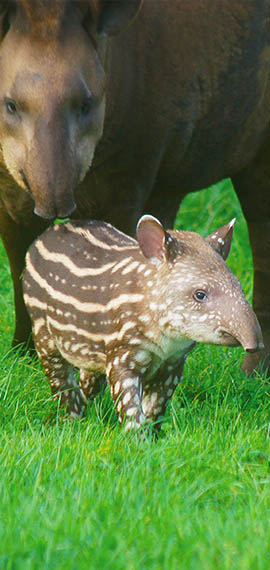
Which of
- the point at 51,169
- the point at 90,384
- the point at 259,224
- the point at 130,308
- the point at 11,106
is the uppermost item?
the point at 11,106

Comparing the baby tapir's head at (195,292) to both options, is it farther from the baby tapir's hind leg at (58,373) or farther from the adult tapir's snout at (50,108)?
the baby tapir's hind leg at (58,373)

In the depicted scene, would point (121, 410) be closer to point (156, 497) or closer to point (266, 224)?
point (156, 497)

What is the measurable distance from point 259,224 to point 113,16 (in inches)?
83.0

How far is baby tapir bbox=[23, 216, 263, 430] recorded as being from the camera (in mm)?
3707

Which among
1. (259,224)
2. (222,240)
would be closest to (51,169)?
(222,240)

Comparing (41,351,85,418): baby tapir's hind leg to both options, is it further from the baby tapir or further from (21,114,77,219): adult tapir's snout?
(21,114,77,219): adult tapir's snout

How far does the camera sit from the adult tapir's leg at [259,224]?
5.75m

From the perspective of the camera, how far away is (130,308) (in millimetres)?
3939

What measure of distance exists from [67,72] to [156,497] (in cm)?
158

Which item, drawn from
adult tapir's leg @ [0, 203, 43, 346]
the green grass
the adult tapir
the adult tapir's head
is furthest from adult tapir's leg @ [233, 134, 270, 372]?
the adult tapir's head

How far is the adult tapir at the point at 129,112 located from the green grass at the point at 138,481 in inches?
32.6

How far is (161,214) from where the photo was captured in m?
5.51

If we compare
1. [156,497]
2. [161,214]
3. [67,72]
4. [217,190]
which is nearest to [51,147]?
[67,72]

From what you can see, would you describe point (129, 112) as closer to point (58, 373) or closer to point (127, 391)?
point (58, 373)
